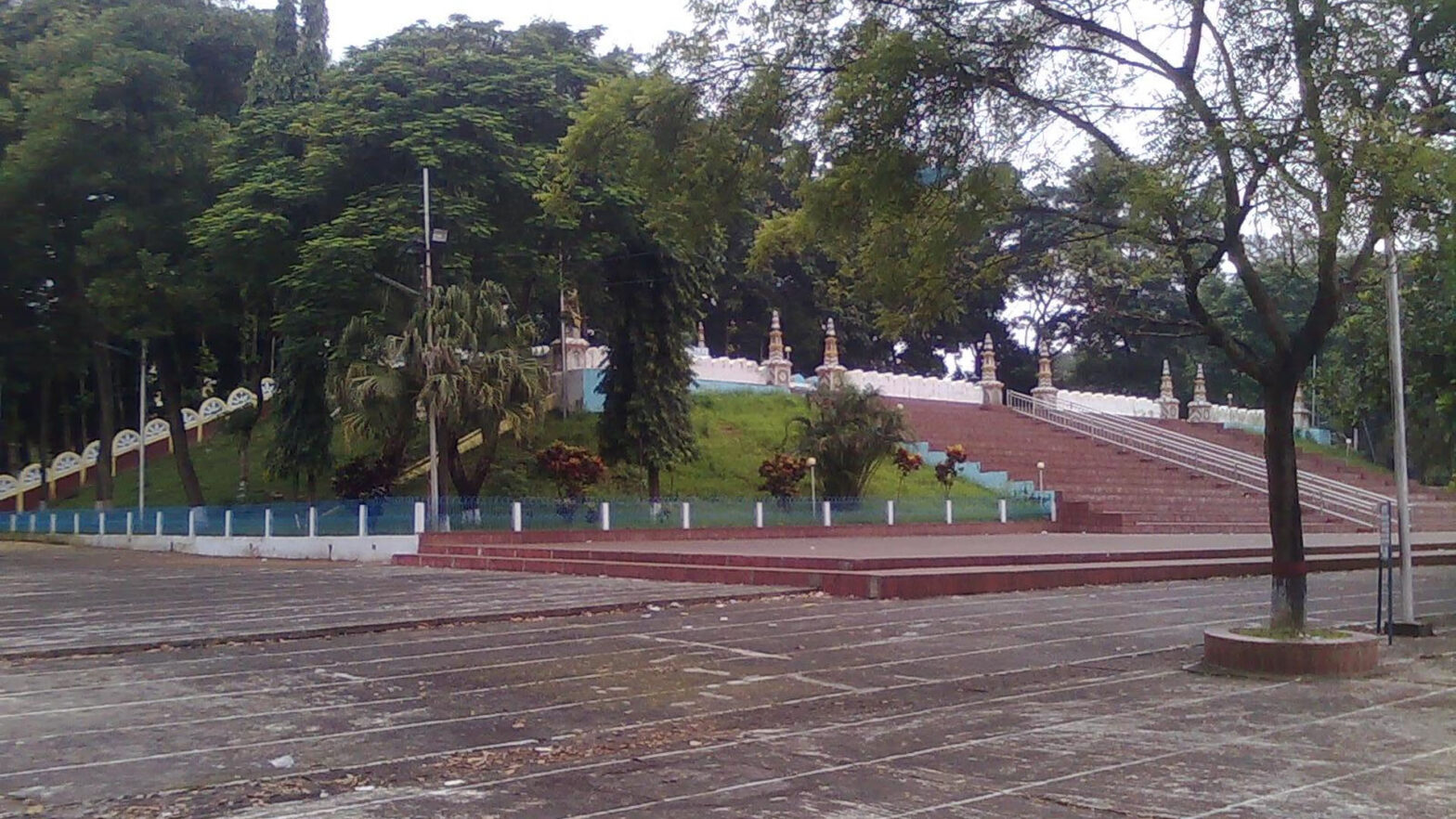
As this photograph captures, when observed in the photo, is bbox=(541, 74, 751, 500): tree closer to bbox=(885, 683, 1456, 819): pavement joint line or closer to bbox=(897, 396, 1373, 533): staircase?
bbox=(897, 396, 1373, 533): staircase

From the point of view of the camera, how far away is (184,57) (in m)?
35.6

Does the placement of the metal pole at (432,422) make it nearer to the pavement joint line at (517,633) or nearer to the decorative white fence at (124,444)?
the pavement joint line at (517,633)

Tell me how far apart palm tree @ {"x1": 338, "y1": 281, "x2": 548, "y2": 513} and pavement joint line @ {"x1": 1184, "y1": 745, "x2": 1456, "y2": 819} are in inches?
756

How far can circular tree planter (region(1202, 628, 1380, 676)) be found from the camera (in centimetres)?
911

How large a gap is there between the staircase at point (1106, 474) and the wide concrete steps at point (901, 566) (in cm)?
756

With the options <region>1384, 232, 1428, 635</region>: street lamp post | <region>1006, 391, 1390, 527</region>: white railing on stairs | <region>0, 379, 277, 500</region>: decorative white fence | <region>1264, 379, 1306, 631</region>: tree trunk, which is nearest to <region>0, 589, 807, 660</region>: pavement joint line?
<region>1264, 379, 1306, 631</region>: tree trunk

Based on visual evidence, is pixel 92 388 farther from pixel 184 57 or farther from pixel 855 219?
pixel 855 219

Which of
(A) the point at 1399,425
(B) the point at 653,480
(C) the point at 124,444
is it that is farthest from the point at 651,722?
(C) the point at 124,444

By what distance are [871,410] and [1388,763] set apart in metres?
22.3

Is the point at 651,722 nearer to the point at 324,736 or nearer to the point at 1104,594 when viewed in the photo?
the point at 324,736

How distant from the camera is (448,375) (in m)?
23.7

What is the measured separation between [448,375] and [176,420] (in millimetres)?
12835

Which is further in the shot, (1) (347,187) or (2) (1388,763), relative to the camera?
(1) (347,187)

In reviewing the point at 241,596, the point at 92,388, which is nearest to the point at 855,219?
the point at 241,596
